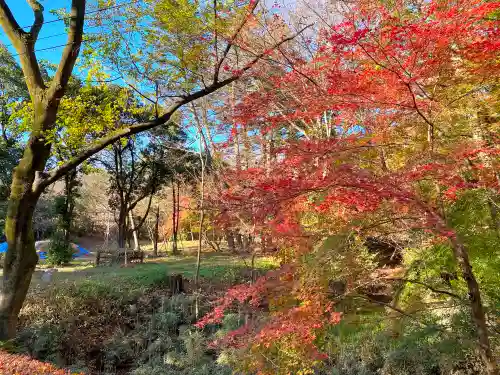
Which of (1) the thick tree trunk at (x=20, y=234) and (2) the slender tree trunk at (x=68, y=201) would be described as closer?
(1) the thick tree trunk at (x=20, y=234)

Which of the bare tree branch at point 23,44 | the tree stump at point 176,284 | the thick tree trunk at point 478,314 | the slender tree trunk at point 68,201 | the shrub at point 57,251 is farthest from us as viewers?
the slender tree trunk at point 68,201

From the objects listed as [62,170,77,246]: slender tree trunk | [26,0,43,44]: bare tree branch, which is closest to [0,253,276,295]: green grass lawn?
[62,170,77,246]: slender tree trunk

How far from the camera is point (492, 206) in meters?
4.25

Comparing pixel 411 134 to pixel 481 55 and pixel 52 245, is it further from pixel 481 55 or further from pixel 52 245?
pixel 52 245

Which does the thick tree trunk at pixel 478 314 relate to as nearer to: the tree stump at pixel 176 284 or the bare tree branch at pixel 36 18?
the bare tree branch at pixel 36 18

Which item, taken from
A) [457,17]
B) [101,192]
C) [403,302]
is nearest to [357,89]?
[457,17]

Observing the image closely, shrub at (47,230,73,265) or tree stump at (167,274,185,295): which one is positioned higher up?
shrub at (47,230,73,265)

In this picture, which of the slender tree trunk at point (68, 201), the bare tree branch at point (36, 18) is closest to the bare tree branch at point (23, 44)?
the bare tree branch at point (36, 18)

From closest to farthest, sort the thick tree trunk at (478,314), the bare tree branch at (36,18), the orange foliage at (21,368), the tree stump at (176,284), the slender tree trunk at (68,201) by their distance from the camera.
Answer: the thick tree trunk at (478,314)
the orange foliage at (21,368)
the bare tree branch at (36,18)
the tree stump at (176,284)
the slender tree trunk at (68,201)

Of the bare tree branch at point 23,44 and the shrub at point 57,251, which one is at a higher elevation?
the bare tree branch at point 23,44

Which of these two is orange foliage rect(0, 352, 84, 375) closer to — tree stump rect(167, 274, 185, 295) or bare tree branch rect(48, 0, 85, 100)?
bare tree branch rect(48, 0, 85, 100)

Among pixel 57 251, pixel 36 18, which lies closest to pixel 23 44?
pixel 36 18

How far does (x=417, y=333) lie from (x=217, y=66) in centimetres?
441

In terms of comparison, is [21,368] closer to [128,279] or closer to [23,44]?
[23,44]
